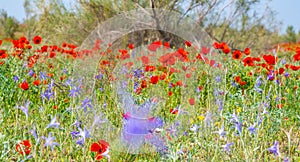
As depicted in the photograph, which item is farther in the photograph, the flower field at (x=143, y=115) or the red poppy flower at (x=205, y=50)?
the red poppy flower at (x=205, y=50)

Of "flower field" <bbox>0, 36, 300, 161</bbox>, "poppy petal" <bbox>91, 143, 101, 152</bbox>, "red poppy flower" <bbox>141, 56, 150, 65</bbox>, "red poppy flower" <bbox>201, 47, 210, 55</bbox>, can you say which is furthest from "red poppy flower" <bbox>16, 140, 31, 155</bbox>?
"red poppy flower" <bbox>141, 56, 150, 65</bbox>

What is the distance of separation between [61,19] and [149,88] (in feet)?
21.7

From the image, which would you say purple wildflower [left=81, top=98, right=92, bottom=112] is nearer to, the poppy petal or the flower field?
the flower field

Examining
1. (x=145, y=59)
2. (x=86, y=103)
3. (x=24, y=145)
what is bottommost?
(x=24, y=145)

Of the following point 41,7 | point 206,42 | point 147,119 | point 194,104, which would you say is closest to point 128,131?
point 147,119

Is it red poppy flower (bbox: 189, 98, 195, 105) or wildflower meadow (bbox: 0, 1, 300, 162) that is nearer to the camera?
wildflower meadow (bbox: 0, 1, 300, 162)

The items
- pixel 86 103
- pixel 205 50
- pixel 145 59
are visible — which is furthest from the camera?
pixel 145 59

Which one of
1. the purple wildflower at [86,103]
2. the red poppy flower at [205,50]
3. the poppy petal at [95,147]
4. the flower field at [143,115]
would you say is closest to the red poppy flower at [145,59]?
the flower field at [143,115]

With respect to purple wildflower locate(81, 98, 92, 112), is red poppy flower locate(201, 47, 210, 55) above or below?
above

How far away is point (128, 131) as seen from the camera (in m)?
2.66

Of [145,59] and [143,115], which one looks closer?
[143,115]

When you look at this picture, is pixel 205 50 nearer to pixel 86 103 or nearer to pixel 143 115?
pixel 143 115

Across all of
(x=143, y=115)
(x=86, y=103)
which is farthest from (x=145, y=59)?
(x=86, y=103)

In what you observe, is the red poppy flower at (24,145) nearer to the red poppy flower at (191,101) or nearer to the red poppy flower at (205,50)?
the red poppy flower at (191,101)
